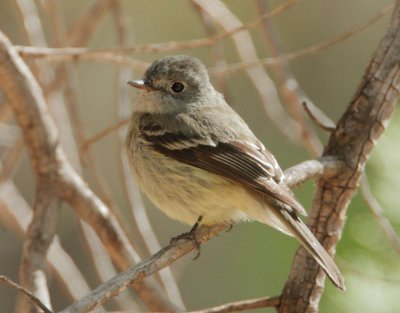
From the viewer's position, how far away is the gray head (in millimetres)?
3939

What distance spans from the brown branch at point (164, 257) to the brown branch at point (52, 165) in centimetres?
37

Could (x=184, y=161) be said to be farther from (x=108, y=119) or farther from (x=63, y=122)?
(x=108, y=119)

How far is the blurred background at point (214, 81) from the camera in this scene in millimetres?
4188

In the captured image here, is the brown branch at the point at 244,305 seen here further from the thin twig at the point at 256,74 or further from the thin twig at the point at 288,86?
the thin twig at the point at 256,74

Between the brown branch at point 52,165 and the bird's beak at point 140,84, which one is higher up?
the bird's beak at point 140,84

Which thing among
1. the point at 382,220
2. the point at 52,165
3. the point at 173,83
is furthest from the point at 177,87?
the point at 382,220

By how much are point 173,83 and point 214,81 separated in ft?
6.26

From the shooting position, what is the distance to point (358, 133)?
124 inches

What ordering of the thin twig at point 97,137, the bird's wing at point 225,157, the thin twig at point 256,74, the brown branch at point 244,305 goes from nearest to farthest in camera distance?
the brown branch at point 244,305, the bird's wing at point 225,157, the thin twig at point 97,137, the thin twig at point 256,74

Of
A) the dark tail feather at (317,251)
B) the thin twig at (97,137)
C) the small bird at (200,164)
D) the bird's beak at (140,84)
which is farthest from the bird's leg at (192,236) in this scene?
the bird's beak at (140,84)

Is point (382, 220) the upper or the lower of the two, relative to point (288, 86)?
lower

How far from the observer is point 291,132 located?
15.2ft

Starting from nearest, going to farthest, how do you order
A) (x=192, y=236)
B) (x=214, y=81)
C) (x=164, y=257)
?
1. (x=164, y=257)
2. (x=192, y=236)
3. (x=214, y=81)

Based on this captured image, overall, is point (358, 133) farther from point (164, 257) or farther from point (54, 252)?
point (54, 252)
